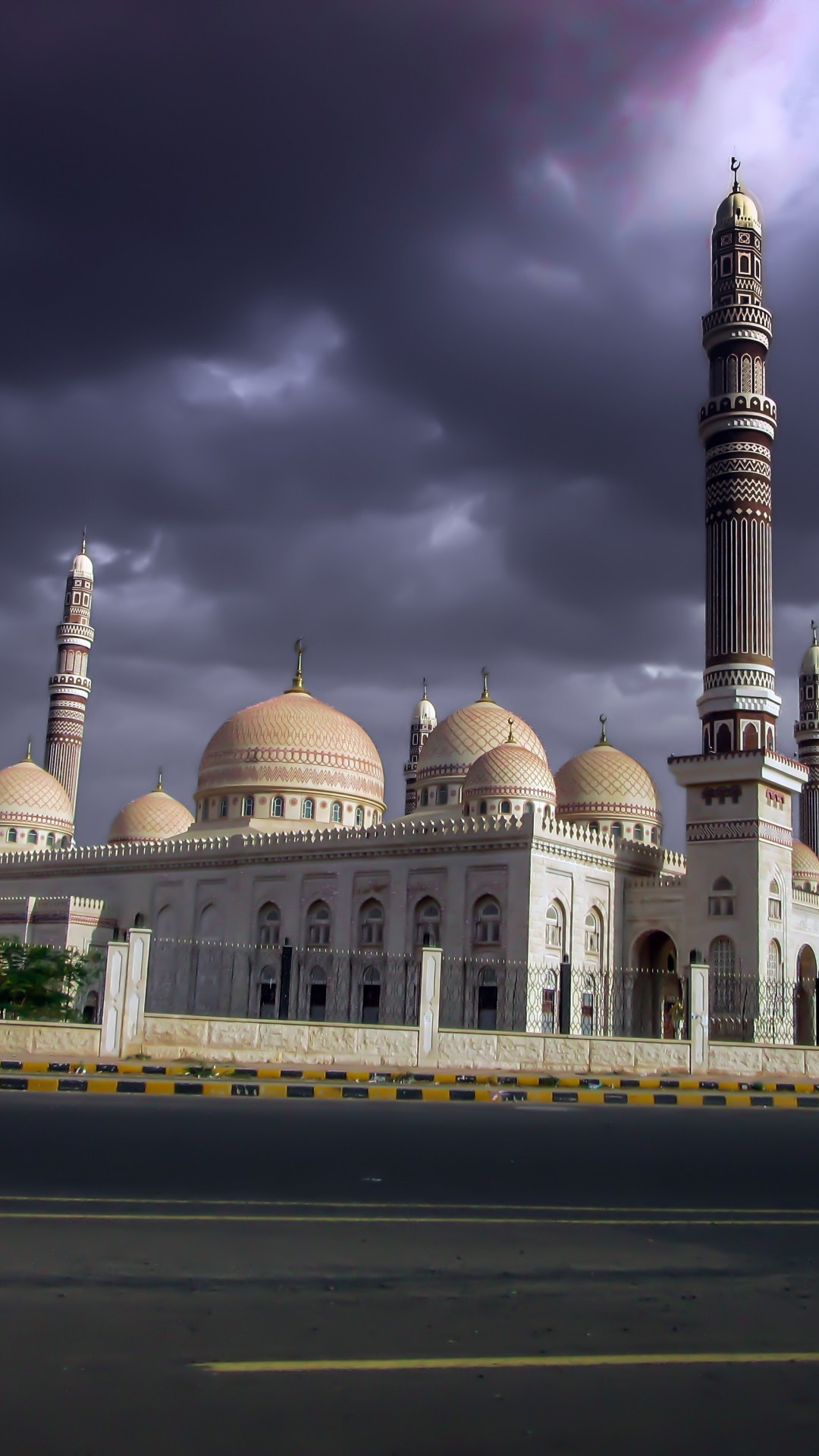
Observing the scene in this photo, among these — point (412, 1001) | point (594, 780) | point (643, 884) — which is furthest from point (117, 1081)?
point (594, 780)

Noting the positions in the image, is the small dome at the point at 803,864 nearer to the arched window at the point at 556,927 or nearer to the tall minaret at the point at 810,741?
the tall minaret at the point at 810,741

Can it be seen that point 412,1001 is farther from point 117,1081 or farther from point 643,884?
point 117,1081

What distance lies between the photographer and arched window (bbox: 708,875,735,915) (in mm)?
29641

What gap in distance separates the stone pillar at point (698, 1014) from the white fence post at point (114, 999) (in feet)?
25.1

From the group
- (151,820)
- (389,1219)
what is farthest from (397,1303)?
(151,820)

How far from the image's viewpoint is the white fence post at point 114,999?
635 inches

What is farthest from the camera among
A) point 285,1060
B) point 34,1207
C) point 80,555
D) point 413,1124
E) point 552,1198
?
point 80,555

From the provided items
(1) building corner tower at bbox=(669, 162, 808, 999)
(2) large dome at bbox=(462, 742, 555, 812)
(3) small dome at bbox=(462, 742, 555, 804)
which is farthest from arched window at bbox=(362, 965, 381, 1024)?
(1) building corner tower at bbox=(669, 162, 808, 999)

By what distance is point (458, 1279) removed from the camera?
4602mm

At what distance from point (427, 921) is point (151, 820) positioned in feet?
48.0

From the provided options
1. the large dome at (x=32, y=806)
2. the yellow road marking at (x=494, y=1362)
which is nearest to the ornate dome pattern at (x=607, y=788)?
the large dome at (x=32, y=806)

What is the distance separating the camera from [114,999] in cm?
1622

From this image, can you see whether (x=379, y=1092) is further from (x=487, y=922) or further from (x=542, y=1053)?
(x=487, y=922)

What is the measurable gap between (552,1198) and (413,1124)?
4254 millimetres
